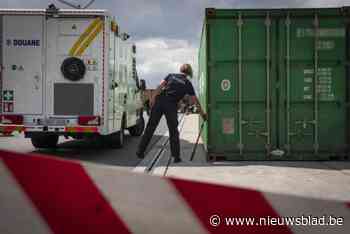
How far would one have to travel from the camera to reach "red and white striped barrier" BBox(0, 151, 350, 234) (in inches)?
86.1

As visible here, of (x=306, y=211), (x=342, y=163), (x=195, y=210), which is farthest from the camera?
(x=342, y=163)

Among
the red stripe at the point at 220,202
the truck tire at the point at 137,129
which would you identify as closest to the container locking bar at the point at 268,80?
the red stripe at the point at 220,202

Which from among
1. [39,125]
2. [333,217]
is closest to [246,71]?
[39,125]

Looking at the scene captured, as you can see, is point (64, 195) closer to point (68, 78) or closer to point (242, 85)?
point (242, 85)

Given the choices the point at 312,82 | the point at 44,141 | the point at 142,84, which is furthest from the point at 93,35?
the point at 142,84

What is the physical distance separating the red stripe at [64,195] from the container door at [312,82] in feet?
25.1

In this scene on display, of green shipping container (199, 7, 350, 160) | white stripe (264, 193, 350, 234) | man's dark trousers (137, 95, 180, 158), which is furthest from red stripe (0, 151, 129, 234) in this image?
green shipping container (199, 7, 350, 160)

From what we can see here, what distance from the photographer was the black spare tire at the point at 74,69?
10531 millimetres

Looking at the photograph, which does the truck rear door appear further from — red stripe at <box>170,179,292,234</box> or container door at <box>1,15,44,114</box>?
red stripe at <box>170,179,292,234</box>

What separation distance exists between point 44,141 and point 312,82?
22.6 ft

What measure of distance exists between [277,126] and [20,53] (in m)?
5.60

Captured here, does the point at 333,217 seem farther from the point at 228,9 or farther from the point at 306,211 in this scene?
the point at 228,9

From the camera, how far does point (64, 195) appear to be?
87.4 inches

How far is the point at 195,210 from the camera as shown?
2229 mm
